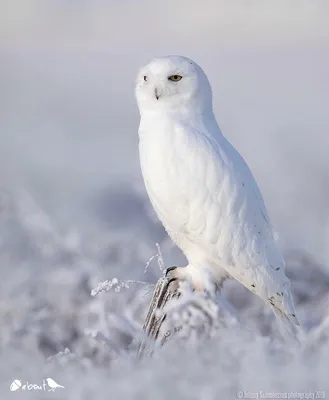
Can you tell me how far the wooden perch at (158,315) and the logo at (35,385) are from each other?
35cm

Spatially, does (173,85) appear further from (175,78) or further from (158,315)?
(158,315)

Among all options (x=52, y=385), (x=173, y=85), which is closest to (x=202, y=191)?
(x=173, y=85)

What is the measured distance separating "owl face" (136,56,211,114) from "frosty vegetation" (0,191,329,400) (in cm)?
65

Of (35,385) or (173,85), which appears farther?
(173,85)

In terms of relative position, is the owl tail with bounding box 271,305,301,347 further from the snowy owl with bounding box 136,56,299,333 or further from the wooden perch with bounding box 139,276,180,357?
the wooden perch with bounding box 139,276,180,357

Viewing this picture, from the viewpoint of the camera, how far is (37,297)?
19.0 feet

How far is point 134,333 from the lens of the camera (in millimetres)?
4258

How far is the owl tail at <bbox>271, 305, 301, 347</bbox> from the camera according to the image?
12.8 ft

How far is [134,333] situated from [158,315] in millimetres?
291

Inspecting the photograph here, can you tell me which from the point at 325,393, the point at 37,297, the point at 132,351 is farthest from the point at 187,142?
the point at 37,297

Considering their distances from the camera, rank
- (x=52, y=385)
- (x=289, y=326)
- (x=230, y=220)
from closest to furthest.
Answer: (x=52, y=385) → (x=289, y=326) → (x=230, y=220)

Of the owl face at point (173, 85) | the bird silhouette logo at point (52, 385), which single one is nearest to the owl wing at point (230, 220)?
the owl face at point (173, 85)

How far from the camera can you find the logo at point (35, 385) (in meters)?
3.92

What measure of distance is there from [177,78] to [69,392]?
1.35 meters
